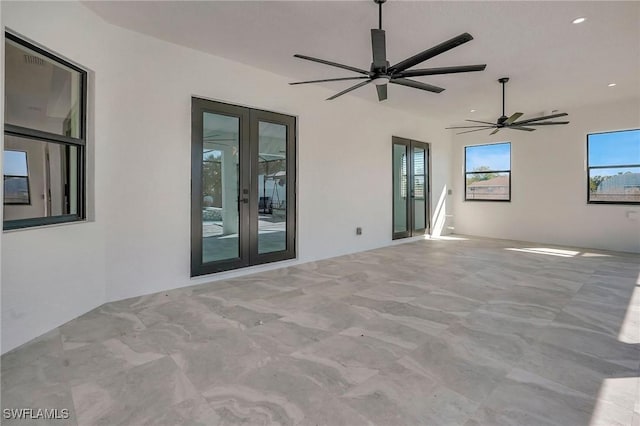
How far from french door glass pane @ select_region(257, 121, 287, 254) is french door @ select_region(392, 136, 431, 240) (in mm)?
3101

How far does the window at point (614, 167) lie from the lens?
6539mm

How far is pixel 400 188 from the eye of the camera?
754cm

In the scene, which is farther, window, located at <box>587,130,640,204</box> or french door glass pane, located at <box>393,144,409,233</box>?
french door glass pane, located at <box>393,144,409,233</box>

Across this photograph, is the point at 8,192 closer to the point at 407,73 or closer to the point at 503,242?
the point at 407,73

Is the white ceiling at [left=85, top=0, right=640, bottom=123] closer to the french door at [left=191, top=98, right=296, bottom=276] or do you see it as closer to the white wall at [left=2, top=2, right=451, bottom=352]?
the white wall at [left=2, top=2, right=451, bottom=352]

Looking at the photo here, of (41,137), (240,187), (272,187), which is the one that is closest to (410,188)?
(272,187)

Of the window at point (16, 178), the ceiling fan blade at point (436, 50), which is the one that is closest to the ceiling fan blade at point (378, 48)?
the ceiling fan blade at point (436, 50)

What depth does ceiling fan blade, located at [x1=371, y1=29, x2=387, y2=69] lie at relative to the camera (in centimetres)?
275

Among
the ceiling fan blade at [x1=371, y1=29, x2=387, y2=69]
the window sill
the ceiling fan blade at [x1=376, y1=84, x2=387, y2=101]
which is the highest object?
the ceiling fan blade at [x1=371, y1=29, x2=387, y2=69]

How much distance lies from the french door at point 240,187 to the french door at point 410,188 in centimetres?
306

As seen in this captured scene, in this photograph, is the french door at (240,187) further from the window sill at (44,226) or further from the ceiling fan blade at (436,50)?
the ceiling fan blade at (436,50)

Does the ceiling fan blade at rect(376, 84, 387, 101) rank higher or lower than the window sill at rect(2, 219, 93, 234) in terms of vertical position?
higher

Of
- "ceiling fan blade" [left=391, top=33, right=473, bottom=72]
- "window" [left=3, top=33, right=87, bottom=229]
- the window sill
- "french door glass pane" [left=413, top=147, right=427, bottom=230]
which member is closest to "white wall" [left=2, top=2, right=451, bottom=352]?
the window sill

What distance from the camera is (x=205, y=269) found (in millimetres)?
4316
